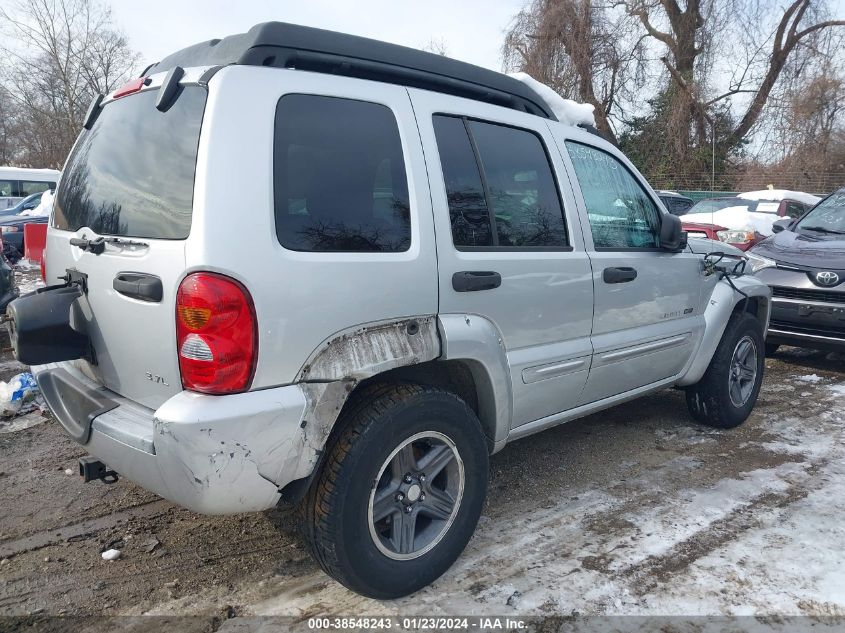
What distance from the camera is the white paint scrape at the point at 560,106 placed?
140 inches

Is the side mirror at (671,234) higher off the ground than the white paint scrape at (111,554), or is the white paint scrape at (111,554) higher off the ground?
the side mirror at (671,234)

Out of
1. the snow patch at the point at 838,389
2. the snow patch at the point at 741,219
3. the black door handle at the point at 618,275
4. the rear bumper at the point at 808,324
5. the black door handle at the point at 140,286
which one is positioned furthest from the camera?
the snow patch at the point at 741,219

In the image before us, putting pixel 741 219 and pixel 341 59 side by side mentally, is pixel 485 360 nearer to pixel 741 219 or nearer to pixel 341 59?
pixel 341 59

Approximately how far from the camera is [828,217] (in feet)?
22.7

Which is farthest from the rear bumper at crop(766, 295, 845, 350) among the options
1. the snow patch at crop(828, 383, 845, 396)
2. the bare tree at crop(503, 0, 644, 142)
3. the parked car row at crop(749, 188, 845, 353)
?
the bare tree at crop(503, 0, 644, 142)

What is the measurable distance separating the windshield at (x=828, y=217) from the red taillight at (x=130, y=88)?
6.57m

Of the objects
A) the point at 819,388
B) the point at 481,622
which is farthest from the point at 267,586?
the point at 819,388

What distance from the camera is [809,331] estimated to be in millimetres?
5938

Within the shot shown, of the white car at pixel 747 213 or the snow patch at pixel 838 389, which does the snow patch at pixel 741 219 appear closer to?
the white car at pixel 747 213

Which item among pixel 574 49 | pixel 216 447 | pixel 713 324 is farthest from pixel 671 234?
pixel 574 49

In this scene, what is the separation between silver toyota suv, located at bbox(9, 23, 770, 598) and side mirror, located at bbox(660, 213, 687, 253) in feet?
1.96

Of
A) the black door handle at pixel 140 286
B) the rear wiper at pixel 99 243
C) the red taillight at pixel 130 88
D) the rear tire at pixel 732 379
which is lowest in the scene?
the rear tire at pixel 732 379

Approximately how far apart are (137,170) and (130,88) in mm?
469

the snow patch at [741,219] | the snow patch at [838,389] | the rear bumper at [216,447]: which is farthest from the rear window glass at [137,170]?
the snow patch at [741,219]
